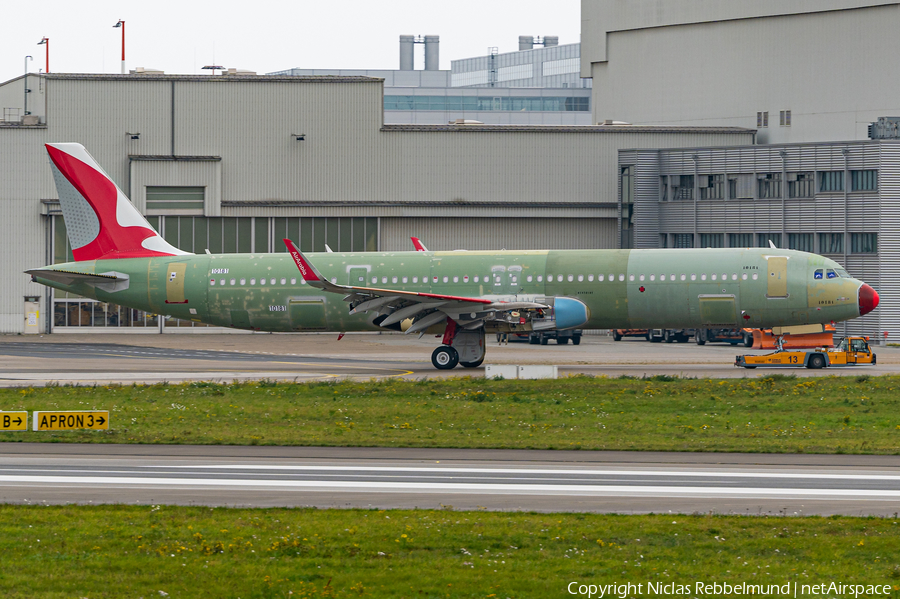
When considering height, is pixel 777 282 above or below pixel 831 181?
below

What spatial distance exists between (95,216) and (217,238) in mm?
25973

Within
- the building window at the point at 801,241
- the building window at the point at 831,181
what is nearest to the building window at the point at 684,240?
the building window at the point at 801,241

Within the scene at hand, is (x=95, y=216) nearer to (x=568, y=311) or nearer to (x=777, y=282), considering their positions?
(x=568, y=311)

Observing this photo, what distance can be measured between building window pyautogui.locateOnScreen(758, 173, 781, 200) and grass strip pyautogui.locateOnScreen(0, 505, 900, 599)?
182 feet

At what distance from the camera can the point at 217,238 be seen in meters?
75.2

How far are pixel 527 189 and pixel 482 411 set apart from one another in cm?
4597

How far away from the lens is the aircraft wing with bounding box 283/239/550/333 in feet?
141

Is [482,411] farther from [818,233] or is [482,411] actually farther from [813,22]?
[813,22]

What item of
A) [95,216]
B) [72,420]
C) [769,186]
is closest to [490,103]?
[769,186]

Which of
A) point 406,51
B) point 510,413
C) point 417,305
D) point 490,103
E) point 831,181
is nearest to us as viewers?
point 510,413

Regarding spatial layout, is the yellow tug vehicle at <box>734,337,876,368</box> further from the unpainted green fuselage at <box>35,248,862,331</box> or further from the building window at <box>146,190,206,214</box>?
the building window at <box>146,190,206,214</box>

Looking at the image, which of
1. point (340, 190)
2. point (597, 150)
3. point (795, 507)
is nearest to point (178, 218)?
point (340, 190)

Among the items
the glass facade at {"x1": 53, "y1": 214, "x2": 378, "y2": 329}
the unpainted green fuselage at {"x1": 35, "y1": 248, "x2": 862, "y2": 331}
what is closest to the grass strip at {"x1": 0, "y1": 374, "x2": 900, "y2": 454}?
the unpainted green fuselage at {"x1": 35, "y1": 248, "x2": 862, "y2": 331}

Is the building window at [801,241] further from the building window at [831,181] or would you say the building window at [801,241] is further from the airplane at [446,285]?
the airplane at [446,285]
